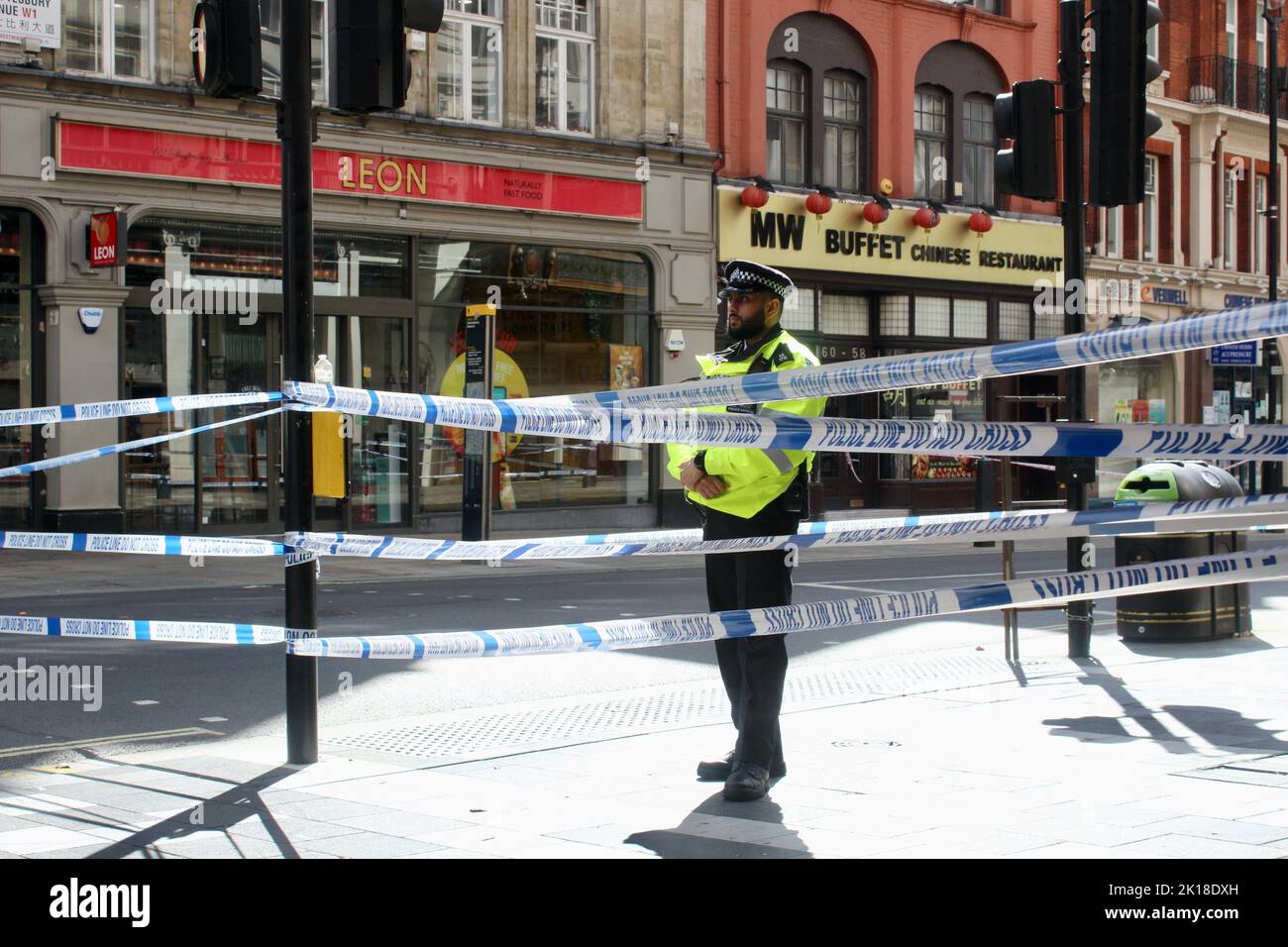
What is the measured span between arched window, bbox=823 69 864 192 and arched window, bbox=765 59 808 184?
0.51 meters

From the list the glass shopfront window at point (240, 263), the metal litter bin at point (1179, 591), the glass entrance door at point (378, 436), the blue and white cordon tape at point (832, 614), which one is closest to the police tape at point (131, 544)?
the blue and white cordon tape at point (832, 614)

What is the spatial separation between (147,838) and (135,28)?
15966 millimetres

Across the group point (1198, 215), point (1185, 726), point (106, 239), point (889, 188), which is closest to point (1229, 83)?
point (1198, 215)

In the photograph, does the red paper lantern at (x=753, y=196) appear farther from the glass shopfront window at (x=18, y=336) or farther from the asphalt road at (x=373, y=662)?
the glass shopfront window at (x=18, y=336)

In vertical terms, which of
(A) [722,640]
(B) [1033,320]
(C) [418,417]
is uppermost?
(B) [1033,320]

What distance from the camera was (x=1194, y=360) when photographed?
33.6m

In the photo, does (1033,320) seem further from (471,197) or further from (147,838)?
(147,838)

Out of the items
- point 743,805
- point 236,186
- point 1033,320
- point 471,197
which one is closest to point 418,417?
point 743,805

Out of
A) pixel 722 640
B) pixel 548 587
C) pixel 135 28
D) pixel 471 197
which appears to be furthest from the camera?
pixel 471 197

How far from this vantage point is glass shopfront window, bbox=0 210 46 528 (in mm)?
18141

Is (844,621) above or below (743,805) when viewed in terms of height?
above

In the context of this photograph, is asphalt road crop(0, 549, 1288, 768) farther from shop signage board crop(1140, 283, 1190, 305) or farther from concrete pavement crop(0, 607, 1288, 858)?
shop signage board crop(1140, 283, 1190, 305)

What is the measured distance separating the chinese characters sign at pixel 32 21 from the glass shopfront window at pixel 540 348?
18.3ft
